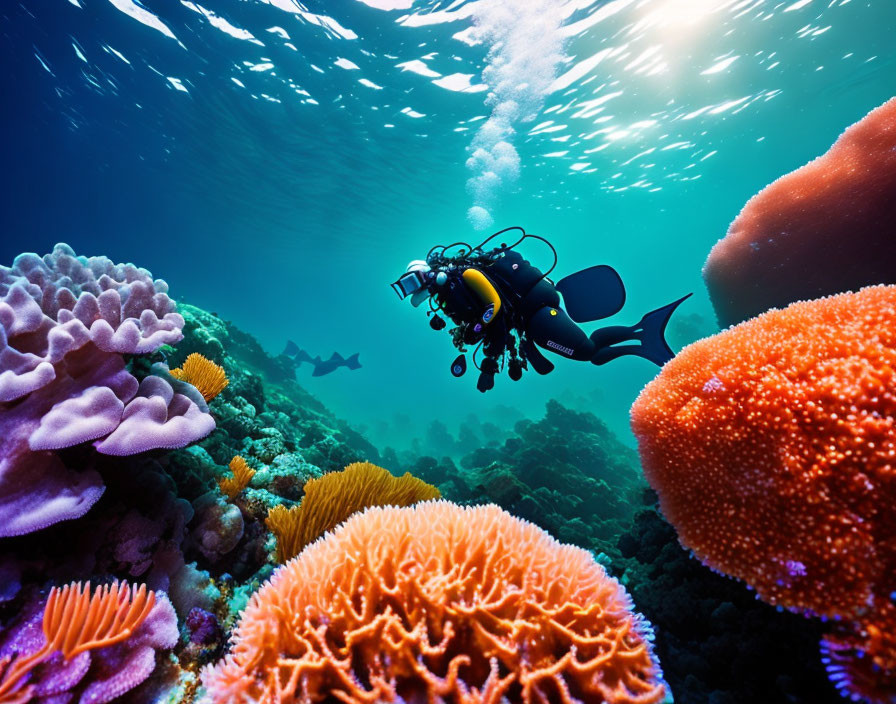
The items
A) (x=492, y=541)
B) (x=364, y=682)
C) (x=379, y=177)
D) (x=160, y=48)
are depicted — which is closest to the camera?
(x=364, y=682)

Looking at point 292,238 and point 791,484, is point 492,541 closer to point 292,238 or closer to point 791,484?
point 791,484

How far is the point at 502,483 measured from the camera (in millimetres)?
7832

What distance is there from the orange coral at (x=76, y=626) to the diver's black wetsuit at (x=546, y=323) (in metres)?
3.71

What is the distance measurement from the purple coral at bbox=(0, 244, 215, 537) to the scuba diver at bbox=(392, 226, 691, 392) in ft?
8.70

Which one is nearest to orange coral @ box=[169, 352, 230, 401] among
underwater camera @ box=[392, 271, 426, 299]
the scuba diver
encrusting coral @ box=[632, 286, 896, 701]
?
underwater camera @ box=[392, 271, 426, 299]

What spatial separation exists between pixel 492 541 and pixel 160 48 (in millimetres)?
25099

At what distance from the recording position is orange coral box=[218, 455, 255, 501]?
3543 mm

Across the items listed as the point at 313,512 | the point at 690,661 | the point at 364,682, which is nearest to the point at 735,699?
the point at 690,661

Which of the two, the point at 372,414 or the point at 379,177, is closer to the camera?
the point at 379,177

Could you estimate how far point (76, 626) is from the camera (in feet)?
5.84

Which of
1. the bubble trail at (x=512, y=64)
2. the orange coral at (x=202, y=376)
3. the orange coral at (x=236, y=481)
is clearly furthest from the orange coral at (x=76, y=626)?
the bubble trail at (x=512, y=64)

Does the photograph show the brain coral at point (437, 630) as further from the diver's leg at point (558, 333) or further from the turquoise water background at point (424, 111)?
the turquoise water background at point (424, 111)

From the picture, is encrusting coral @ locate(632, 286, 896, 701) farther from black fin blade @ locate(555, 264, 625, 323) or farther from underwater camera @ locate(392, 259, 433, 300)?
underwater camera @ locate(392, 259, 433, 300)

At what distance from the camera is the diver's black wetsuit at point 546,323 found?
505 centimetres
